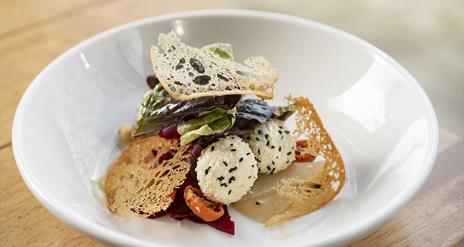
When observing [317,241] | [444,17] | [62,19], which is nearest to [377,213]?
[317,241]

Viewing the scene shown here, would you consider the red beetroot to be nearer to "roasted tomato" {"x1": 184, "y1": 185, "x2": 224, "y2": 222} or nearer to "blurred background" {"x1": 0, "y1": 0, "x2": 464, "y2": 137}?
"roasted tomato" {"x1": 184, "y1": 185, "x2": 224, "y2": 222}

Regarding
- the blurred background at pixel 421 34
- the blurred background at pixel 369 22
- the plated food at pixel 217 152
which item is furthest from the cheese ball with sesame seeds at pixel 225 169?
the blurred background at pixel 421 34

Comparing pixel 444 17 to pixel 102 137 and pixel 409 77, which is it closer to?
pixel 409 77

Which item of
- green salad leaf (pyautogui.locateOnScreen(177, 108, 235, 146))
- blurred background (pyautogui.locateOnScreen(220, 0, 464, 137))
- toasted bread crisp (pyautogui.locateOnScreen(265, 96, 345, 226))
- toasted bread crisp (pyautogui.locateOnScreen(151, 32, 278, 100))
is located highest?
toasted bread crisp (pyautogui.locateOnScreen(151, 32, 278, 100))

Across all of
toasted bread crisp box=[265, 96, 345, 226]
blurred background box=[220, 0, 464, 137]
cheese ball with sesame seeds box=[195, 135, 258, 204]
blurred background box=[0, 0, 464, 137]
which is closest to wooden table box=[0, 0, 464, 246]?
blurred background box=[0, 0, 464, 137]

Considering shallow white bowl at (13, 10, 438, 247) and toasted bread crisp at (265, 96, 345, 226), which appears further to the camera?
toasted bread crisp at (265, 96, 345, 226)

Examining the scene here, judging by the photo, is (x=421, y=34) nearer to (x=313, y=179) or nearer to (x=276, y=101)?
(x=276, y=101)

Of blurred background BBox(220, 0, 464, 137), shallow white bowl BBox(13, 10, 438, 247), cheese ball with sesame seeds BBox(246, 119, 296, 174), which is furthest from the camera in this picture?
blurred background BBox(220, 0, 464, 137)
